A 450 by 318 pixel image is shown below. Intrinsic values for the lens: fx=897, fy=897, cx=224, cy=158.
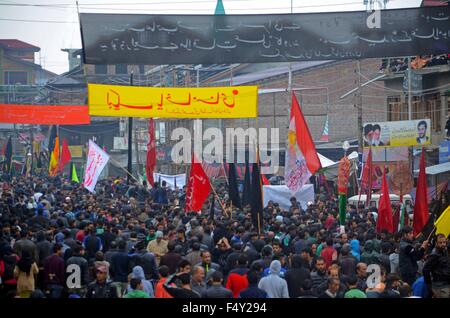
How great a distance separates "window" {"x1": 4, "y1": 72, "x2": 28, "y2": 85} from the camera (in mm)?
82062

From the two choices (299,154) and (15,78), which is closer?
(299,154)

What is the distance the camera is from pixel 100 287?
10594 mm

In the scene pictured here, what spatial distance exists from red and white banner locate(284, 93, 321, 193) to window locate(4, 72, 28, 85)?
6697cm

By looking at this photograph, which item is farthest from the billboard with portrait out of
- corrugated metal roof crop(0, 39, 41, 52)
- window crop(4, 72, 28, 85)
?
corrugated metal roof crop(0, 39, 41, 52)

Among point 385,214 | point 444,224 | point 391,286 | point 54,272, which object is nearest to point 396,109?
point 385,214

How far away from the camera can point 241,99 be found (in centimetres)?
2388

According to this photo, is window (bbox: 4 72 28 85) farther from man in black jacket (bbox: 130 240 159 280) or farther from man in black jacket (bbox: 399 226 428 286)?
man in black jacket (bbox: 399 226 428 286)

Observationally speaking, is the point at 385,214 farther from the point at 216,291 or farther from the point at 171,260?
the point at 216,291

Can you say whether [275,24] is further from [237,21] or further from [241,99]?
[241,99]

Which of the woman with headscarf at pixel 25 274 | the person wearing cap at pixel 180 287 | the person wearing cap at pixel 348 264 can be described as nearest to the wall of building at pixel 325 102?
the person wearing cap at pixel 348 264

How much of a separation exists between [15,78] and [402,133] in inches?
2401

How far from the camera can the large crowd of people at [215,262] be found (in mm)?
10125
